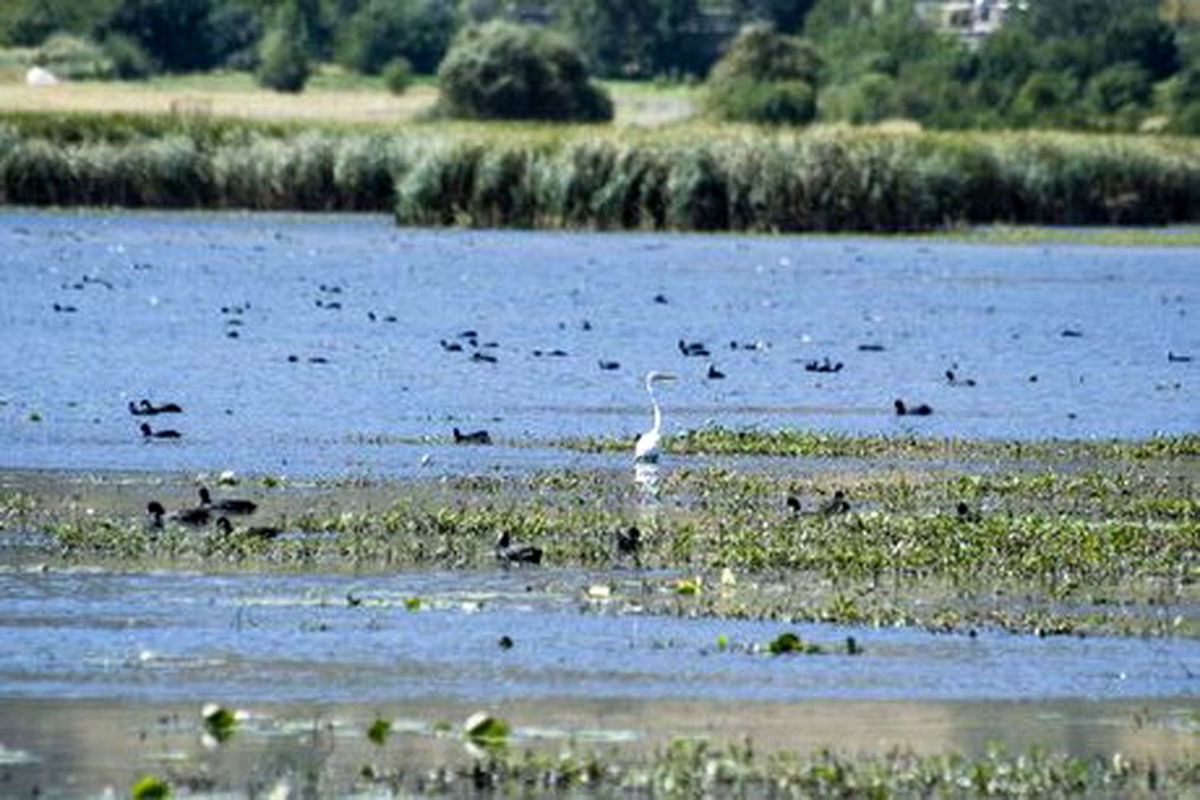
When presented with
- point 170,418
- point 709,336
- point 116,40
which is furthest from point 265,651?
point 116,40

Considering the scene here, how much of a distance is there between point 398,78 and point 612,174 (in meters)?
65.9

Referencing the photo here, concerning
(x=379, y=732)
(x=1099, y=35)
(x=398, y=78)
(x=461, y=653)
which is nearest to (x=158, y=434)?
(x=461, y=653)

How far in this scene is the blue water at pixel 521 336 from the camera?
35.4m

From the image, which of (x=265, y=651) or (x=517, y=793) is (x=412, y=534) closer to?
(x=265, y=651)

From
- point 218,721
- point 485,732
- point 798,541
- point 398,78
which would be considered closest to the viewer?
point 485,732

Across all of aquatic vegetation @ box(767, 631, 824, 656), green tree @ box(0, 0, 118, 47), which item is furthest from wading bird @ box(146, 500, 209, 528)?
green tree @ box(0, 0, 118, 47)

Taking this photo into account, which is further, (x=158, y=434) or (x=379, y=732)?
(x=158, y=434)

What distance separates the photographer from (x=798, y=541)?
2581cm

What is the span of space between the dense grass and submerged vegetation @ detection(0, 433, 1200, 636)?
45.9m

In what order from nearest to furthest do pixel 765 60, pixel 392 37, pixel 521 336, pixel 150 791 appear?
pixel 150 791 < pixel 521 336 < pixel 765 60 < pixel 392 37

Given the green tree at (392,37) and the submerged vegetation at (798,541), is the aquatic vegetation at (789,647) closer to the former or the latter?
the submerged vegetation at (798,541)

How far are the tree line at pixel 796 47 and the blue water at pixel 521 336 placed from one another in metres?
35.8

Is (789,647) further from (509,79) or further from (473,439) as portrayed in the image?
(509,79)

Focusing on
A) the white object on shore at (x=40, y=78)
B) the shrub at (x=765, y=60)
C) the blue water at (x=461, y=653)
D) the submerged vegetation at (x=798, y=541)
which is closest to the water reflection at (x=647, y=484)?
the submerged vegetation at (x=798, y=541)
